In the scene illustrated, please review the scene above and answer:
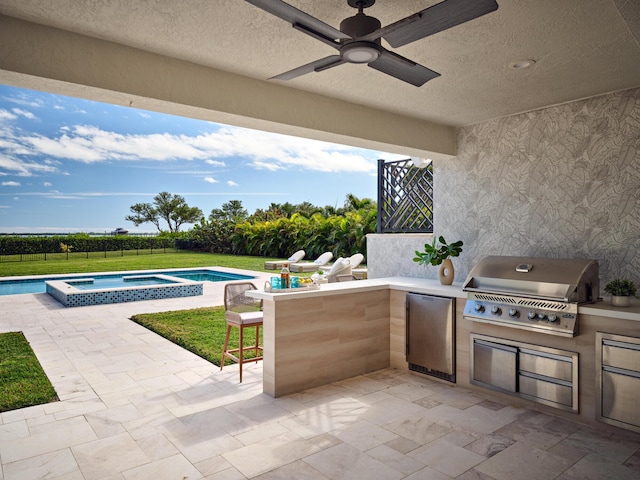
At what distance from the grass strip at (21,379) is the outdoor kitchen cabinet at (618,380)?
442 cm

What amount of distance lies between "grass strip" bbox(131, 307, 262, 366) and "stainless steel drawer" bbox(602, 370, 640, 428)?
11.2ft

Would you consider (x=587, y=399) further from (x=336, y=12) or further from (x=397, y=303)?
(x=336, y=12)

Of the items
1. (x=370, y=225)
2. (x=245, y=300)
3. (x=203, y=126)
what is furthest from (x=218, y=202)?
(x=245, y=300)

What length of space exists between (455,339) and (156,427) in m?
2.71

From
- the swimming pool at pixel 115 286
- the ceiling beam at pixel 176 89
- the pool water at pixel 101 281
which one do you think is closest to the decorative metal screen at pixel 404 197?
the ceiling beam at pixel 176 89

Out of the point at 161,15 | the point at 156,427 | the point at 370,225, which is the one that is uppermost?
the point at 161,15

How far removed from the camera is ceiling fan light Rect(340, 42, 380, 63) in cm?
216

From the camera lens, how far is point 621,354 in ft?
10.2

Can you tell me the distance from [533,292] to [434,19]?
2530 millimetres

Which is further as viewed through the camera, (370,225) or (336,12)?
(370,225)

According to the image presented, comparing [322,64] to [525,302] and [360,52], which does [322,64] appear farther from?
[525,302]

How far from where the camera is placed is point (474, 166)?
16.7 feet

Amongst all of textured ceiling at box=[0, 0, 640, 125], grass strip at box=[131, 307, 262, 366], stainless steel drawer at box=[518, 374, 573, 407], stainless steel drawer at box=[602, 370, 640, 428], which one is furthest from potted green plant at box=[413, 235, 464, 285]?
grass strip at box=[131, 307, 262, 366]

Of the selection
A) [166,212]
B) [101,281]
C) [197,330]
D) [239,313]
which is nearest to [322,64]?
[239,313]
